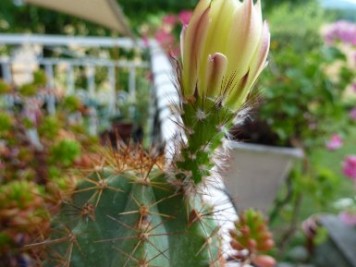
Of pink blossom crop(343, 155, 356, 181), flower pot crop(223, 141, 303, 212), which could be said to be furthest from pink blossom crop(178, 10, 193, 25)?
pink blossom crop(343, 155, 356, 181)

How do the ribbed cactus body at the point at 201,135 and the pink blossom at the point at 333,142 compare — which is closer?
the ribbed cactus body at the point at 201,135

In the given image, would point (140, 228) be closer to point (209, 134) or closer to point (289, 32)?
point (209, 134)

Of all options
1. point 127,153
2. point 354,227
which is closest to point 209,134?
point 127,153

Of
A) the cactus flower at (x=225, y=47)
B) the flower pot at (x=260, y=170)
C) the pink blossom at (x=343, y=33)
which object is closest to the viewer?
the cactus flower at (x=225, y=47)

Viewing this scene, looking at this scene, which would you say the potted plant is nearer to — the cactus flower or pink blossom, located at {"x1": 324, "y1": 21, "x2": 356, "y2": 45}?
pink blossom, located at {"x1": 324, "y1": 21, "x2": 356, "y2": 45}

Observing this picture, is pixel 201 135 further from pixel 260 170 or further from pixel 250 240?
pixel 260 170

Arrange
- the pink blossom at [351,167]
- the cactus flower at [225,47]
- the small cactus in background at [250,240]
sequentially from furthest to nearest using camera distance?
the pink blossom at [351,167] < the small cactus in background at [250,240] < the cactus flower at [225,47]

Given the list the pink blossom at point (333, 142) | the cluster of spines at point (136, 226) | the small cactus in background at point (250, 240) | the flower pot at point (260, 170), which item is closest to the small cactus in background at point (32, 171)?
the cluster of spines at point (136, 226)

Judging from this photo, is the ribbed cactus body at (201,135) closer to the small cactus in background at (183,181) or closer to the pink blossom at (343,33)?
the small cactus in background at (183,181)
